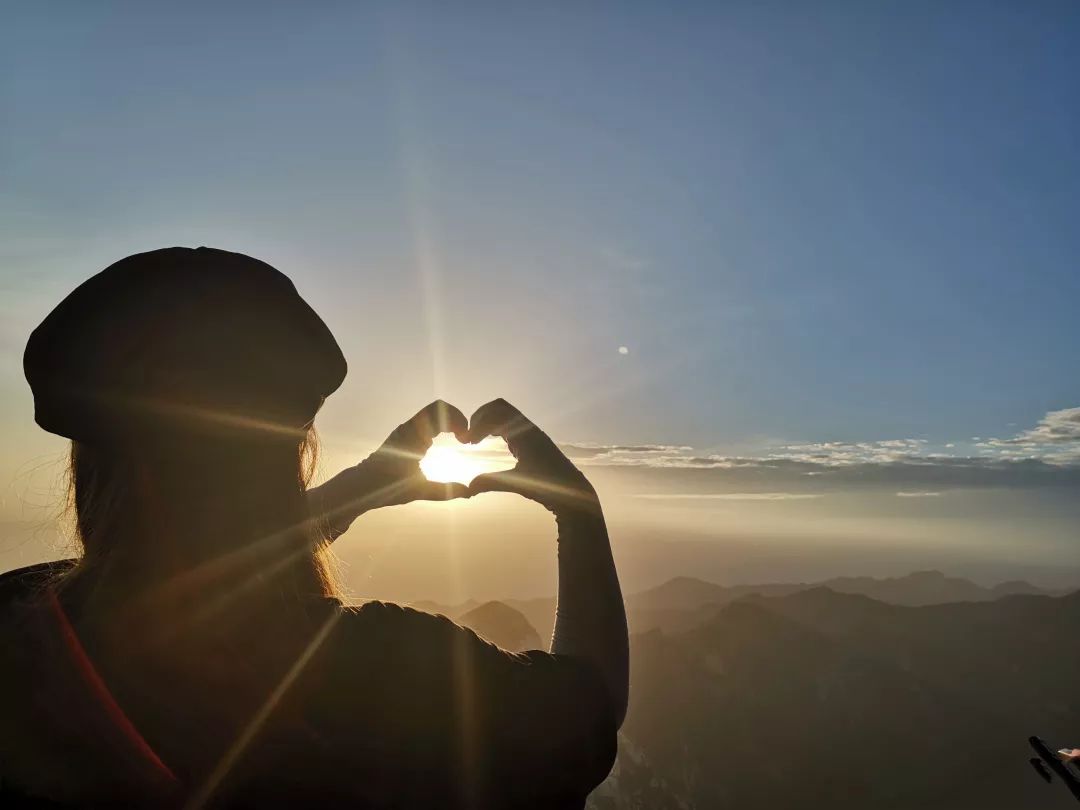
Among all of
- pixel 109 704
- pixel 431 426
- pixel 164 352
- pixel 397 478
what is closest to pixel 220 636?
pixel 109 704

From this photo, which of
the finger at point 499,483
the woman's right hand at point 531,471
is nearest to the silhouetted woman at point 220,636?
the woman's right hand at point 531,471

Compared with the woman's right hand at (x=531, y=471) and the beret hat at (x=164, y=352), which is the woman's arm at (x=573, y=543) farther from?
the beret hat at (x=164, y=352)

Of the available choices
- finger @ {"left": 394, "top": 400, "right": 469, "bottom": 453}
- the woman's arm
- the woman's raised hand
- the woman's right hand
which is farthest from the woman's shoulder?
finger @ {"left": 394, "top": 400, "right": 469, "bottom": 453}

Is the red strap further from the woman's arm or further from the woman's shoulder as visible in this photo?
Answer: the woman's arm

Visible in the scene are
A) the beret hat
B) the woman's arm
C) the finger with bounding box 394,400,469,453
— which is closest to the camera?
the beret hat

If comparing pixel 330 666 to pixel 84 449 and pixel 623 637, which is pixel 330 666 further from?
pixel 84 449

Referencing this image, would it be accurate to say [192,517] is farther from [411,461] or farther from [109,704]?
[411,461]
